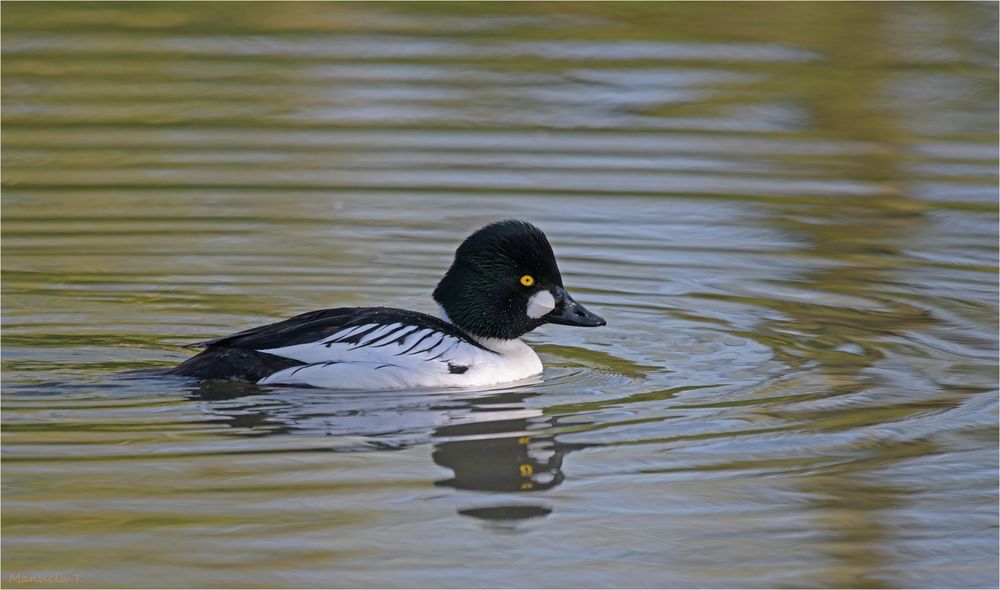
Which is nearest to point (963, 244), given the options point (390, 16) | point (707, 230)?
point (707, 230)

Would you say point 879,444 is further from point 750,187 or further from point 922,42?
point 922,42

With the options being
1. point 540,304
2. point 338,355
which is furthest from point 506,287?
point 338,355

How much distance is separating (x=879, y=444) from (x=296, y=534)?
9.13ft

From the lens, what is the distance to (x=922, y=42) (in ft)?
52.9

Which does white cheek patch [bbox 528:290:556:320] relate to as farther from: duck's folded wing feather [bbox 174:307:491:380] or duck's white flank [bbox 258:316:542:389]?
duck's folded wing feather [bbox 174:307:491:380]

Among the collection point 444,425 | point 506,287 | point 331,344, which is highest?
point 506,287

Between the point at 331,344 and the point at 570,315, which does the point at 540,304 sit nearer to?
the point at 570,315

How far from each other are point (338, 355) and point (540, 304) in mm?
1150

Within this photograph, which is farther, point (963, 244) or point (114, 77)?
point (114, 77)

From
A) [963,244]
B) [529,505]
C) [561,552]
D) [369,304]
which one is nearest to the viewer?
[561,552]

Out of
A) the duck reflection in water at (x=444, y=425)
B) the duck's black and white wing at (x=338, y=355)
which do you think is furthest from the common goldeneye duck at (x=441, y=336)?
the duck reflection in water at (x=444, y=425)

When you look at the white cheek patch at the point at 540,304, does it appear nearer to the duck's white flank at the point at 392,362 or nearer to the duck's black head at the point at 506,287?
the duck's black head at the point at 506,287

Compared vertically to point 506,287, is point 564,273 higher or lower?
lower

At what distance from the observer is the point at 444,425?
7.84 meters
